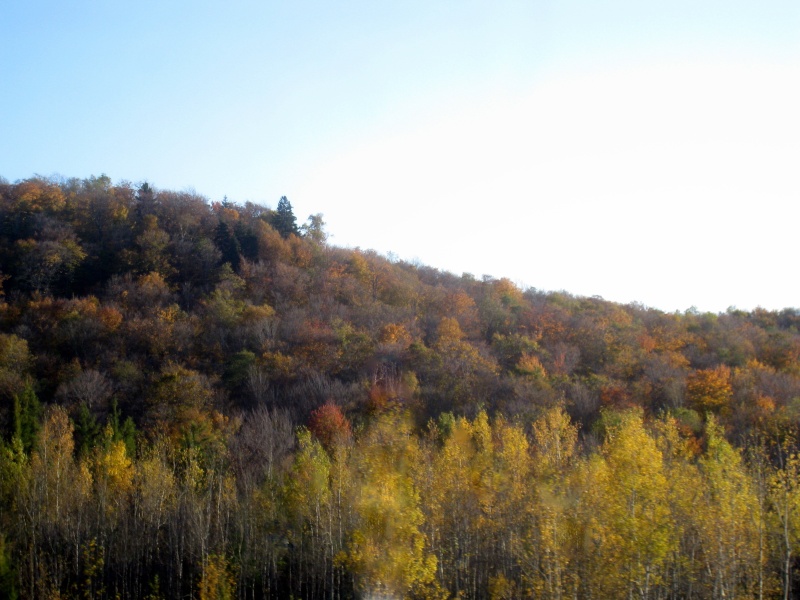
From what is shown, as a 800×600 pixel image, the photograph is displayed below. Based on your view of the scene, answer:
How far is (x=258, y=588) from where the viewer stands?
69.3 ft

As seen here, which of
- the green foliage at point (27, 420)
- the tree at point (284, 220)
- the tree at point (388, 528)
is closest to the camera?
the tree at point (388, 528)

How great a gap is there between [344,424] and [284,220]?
2872cm

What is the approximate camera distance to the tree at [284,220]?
55406 mm

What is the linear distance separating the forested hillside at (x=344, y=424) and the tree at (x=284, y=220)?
0.20 meters

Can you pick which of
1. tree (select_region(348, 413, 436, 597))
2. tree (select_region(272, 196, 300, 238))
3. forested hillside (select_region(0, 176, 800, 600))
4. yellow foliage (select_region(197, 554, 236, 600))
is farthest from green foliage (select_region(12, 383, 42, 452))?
tree (select_region(272, 196, 300, 238))

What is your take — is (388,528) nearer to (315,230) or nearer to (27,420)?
(27,420)

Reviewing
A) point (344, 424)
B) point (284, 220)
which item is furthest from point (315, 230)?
point (344, 424)

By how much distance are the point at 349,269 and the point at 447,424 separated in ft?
91.7

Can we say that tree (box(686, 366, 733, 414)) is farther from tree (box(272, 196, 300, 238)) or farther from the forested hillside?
tree (box(272, 196, 300, 238))

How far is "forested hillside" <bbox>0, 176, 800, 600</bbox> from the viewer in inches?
586

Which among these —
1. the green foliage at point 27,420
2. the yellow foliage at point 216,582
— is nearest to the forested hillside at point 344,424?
the yellow foliage at point 216,582

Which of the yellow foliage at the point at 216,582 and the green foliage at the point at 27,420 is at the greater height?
the green foliage at the point at 27,420

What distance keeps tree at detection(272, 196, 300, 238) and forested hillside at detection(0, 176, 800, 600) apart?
198 mm

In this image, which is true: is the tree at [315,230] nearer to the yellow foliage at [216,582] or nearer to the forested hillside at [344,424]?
the forested hillside at [344,424]
